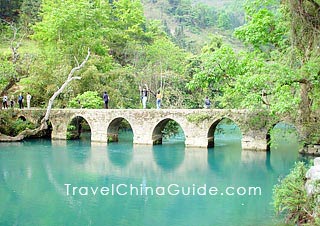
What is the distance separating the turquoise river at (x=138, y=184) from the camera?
11.2 m

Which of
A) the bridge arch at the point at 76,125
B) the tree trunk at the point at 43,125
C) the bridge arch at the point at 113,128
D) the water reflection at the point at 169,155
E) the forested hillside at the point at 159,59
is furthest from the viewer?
the bridge arch at the point at 76,125

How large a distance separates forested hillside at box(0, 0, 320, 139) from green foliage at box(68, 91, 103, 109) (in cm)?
16

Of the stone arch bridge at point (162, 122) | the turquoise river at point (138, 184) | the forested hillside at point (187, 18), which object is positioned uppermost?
the forested hillside at point (187, 18)

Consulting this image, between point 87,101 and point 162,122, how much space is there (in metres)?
5.41

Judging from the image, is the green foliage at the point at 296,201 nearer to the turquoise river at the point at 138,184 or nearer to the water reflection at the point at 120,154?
the turquoise river at the point at 138,184

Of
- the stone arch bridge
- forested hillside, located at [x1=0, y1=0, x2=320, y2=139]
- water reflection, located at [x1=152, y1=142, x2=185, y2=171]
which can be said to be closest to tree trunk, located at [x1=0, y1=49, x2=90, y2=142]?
the stone arch bridge

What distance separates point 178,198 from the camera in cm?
1320

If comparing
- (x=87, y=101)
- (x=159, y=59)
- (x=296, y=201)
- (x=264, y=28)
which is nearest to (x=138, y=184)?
(x=264, y=28)

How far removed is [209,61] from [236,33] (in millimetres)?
2007

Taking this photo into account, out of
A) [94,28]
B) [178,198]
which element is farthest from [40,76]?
[178,198]

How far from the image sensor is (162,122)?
2495 centimetres

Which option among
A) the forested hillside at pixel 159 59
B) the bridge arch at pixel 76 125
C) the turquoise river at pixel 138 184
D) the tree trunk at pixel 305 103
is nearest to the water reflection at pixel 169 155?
the turquoise river at pixel 138 184

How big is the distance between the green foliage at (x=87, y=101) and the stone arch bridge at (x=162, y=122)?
117 cm

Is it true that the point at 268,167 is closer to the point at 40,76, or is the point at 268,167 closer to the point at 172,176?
the point at 172,176
